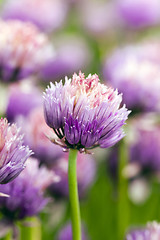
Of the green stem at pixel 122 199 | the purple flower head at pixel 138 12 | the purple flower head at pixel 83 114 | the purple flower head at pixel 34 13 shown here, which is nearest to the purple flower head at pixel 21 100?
the green stem at pixel 122 199

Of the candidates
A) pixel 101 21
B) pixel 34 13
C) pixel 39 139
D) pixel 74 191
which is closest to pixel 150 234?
pixel 74 191

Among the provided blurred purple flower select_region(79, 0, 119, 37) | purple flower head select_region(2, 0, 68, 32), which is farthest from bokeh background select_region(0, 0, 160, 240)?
blurred purple flower select_region(79, 0, 119, 37)

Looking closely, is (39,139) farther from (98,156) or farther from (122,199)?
(98,156)

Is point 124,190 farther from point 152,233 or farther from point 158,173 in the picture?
point 152,233

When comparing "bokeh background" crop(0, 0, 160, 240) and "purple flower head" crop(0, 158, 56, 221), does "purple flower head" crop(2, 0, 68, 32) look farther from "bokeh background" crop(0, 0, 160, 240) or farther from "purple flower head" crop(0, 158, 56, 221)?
"purple flower head" crop(0, 158, 56, 221)

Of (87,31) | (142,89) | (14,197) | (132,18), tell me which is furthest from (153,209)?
(87,31)
